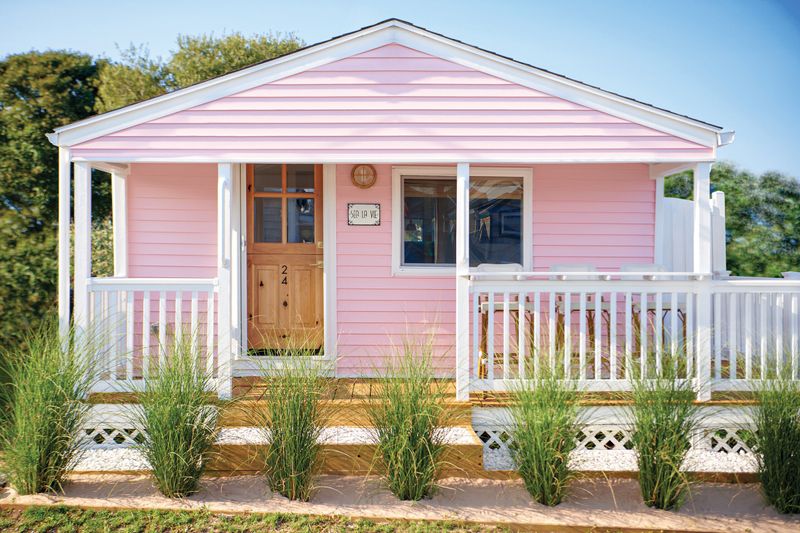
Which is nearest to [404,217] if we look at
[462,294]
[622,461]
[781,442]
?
[462,294]

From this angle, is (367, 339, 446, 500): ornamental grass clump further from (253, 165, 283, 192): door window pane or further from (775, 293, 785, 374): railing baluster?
(253, 165, 283, 192): door window pane

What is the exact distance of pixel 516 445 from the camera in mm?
4441

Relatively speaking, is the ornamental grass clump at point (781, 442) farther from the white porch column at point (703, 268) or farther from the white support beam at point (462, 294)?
the white support beam at point (462, 294)

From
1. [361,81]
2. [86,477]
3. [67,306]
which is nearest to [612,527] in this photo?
[86,477]

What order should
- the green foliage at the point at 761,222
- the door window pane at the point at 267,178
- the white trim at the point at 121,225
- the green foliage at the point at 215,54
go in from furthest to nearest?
the green foliage at the point at 215,54, the green foliage at the point at 761,222, the door window pane at the point at 267,178, the white trim at the point at 121,225

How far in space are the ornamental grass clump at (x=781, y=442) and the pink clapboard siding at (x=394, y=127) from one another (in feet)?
7.25

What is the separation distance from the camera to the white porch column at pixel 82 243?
18.2ft

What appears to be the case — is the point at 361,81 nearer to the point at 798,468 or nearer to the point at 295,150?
the point at 295,150

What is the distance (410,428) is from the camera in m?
4.23

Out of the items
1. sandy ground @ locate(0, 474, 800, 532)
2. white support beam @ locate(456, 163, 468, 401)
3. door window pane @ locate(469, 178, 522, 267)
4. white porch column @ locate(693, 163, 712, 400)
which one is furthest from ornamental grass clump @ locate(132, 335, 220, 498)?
white porch column @ locate(693, 163, 712, 400)

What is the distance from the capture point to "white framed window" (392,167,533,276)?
6746 millimetres

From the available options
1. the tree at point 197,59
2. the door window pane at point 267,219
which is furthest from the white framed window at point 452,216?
the tree at point 197,59

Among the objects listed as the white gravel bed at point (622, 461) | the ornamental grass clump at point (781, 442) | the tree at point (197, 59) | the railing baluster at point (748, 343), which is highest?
the tree at point (197, 59)

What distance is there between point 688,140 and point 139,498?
4.93 metres
